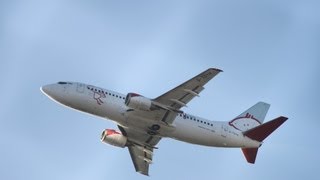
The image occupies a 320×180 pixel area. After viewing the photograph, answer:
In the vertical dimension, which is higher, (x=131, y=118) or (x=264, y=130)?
(x=264, y=130)

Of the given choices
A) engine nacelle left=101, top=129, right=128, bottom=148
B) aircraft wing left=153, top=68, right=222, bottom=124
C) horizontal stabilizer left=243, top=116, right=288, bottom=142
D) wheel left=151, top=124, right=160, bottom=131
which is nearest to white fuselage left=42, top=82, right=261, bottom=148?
wheel left=151, top=124, right=160, bottom=131

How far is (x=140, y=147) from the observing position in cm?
8181

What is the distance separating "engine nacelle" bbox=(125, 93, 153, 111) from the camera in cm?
7044

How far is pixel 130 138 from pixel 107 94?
9.36 meters

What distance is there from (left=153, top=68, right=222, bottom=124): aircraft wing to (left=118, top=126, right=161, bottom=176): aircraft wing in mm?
Result: 7003

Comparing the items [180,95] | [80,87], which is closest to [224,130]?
[180,95]

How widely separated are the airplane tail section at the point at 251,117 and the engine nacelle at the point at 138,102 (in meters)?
12.6

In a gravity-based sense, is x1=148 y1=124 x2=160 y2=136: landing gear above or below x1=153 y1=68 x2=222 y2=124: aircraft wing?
below

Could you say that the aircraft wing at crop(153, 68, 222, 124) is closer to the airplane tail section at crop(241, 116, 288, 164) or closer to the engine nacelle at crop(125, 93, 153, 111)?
the engine nacelle at crop(125, 93, 153, 111)

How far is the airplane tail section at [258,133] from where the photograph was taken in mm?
73938

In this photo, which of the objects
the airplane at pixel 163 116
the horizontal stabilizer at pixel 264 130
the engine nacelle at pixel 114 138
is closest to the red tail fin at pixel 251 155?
the airplane at pixel 163 116

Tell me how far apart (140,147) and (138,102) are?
41.9ft

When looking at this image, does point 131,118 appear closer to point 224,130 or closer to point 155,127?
point 155,127

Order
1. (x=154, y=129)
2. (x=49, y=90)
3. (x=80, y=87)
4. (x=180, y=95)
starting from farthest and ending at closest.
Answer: (x=154, y=129)
(x=49, y=90)
(x=80, y=87)
(x=180, y=95)
